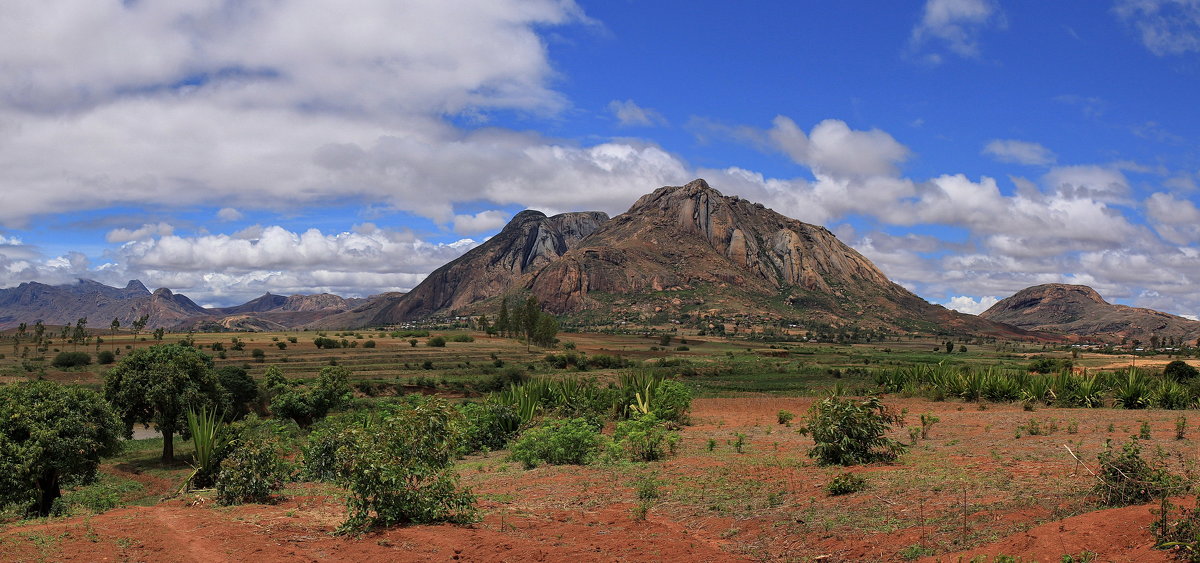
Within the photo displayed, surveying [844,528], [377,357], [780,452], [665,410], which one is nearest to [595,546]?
[844,528]

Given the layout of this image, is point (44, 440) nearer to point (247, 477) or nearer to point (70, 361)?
point (247, 477)

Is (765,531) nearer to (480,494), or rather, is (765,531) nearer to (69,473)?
Result: (480,494)

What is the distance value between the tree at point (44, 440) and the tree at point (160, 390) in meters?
8.51

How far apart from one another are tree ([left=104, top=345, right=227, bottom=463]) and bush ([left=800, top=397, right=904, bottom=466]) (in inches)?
803

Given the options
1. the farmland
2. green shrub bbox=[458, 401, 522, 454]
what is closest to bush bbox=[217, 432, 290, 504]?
the farmland

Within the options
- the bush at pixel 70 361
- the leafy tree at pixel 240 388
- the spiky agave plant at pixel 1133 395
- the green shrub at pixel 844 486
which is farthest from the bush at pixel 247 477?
the bush at pixel 70 361

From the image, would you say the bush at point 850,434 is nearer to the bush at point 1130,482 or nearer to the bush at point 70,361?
the bush at point 1130,482

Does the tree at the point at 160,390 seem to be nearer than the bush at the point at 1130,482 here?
No

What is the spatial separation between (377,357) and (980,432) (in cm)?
7231

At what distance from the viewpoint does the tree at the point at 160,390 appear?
24.5 meters

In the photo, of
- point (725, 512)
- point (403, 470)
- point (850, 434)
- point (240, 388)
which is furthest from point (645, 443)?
point (240, 388)

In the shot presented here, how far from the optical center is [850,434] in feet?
46.0

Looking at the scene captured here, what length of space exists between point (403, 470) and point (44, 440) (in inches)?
368

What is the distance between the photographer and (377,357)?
81.7 m
